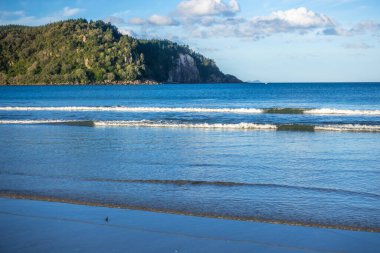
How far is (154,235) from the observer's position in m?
7.87

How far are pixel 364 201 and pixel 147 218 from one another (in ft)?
16.4

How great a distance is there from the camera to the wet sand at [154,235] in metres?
7.26

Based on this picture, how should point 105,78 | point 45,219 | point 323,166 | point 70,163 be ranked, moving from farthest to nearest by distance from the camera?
1. point 105,78
2. point 70,163
3. point 323,166
4. point 45,219

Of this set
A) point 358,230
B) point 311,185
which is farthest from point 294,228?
point 311,185

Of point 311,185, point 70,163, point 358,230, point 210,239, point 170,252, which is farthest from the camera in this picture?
point 70,163

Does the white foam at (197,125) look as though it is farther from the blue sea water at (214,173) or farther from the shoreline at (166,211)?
the shoreline at (166,211)

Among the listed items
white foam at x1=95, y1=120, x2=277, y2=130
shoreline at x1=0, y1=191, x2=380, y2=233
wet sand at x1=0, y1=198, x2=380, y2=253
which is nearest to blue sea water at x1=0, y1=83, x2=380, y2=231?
shoreline at x1=0, y1=191, x2=380, y2=233

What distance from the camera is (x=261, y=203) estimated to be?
9930mm

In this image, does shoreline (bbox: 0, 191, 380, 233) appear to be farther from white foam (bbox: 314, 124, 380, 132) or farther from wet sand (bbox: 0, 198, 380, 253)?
white foam (bbox: 314, 124, 380, 132)

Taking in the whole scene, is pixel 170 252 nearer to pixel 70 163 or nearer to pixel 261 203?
pixel 261 203

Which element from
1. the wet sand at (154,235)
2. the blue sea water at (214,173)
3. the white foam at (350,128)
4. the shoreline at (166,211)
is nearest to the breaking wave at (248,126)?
the white foam at (350,128)

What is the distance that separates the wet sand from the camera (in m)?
7.26

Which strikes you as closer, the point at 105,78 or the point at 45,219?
the point at 45,219

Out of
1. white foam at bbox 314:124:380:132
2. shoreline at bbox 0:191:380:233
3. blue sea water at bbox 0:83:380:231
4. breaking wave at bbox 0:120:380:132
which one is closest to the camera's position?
shoreline at bbox 0:191:380:233
